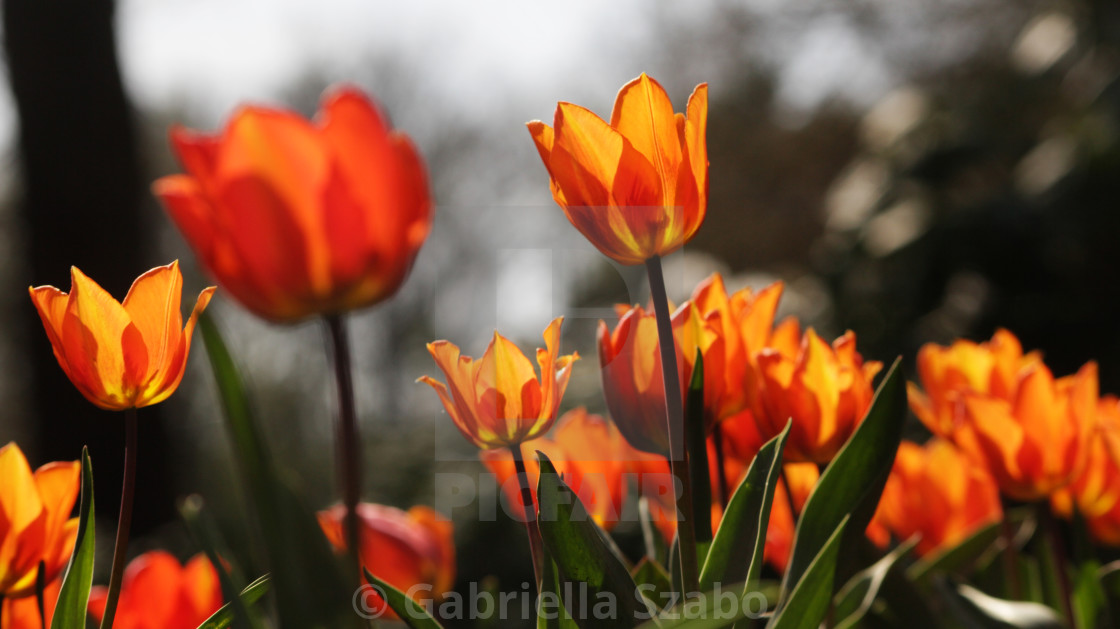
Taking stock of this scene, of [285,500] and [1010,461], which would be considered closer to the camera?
[285,500]

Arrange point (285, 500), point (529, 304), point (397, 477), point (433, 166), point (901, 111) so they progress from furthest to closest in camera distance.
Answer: point (433, 166) < point (901, 111) < point (397, 477) < point (529, 304) < point (285, 500)

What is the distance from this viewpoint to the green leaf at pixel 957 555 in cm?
62

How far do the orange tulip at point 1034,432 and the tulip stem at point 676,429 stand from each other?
0.97 feet

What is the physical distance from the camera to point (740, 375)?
0.46 meters

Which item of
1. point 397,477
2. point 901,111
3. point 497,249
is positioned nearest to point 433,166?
point 901,111

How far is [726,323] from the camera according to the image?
0.45 meters

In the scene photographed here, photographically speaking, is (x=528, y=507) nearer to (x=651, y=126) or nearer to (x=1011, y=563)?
(x=651, y=126)

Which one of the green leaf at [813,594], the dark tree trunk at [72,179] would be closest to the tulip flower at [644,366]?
the green leaf at [813,594]

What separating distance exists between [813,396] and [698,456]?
0.10m

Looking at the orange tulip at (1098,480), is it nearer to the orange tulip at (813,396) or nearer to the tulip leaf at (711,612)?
the orange tulip at (813,396)

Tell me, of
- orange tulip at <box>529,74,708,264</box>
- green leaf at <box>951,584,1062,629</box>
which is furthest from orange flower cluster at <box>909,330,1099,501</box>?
orange tulip at <box>529,74,708,264</box>

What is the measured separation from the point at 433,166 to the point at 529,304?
29.9ft

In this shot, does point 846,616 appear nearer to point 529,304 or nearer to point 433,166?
point 529,304

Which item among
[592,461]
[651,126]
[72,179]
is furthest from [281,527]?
[72,179]
